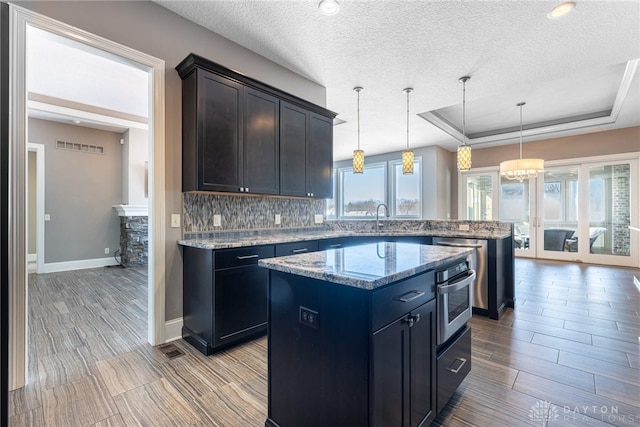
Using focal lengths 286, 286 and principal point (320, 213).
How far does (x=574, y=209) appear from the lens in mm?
6406

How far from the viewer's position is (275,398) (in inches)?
56.8

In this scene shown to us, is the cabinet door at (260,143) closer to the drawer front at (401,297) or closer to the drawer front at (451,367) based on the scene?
the drawer front at (401,297)

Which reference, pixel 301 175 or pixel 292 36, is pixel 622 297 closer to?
pixel 301 175

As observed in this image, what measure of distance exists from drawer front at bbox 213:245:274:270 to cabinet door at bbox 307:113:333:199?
123cm

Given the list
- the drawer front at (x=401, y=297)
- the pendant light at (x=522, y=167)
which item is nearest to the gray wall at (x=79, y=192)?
the drawer front at (x=401, y=297)

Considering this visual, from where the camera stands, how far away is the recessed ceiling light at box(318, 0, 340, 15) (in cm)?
233

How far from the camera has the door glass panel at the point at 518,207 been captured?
23.0 ft

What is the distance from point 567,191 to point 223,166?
298 inches

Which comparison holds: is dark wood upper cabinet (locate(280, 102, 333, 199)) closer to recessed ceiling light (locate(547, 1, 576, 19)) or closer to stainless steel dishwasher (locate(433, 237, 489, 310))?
stainless steel dishwasher (locate(433, 237, 489, 310))

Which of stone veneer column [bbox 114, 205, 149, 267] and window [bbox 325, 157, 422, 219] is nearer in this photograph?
stone veneer column [bbox 114, 205, 149, 267]

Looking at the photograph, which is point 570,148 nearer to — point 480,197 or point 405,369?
point 480,197

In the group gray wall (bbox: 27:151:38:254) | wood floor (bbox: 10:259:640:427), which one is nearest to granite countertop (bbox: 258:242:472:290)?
wood floor (bbox: 10:259:640:427)

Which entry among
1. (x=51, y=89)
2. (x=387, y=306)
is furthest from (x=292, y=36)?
(x=51, y=89)

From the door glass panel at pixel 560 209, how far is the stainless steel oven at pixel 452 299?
258 inches
